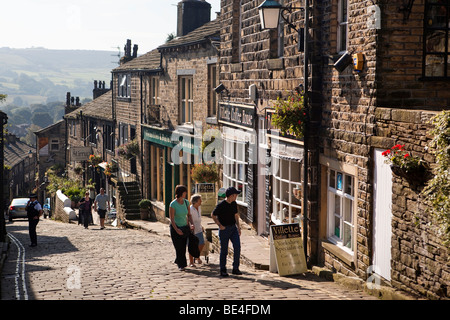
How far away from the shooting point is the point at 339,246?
10367mm

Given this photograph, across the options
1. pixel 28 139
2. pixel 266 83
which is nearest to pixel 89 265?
pixel 266 83

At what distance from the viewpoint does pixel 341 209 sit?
34.0ft

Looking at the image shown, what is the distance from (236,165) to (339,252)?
6.30 metres

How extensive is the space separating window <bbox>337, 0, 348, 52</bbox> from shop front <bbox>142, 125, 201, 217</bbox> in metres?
10.4

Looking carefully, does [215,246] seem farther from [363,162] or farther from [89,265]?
[363,162]

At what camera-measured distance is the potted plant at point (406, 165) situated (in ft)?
24.2

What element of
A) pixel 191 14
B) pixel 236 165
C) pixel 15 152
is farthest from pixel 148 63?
pixel 15 152

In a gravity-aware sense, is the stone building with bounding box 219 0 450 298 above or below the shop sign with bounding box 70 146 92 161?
above

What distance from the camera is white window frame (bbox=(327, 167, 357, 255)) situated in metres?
9.88

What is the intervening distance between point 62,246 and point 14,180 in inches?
2475

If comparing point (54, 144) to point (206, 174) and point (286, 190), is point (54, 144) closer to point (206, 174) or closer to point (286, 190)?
point (206, 174)

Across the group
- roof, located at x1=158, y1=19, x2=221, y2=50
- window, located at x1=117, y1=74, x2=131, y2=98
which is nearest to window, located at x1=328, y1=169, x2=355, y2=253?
roof, located at x1=158, y1=19, x2=221, y2=50

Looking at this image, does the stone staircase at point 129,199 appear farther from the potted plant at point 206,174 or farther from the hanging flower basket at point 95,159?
the potted plant at point 206,174

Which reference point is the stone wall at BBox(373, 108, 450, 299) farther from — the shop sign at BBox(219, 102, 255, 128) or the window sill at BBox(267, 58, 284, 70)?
the shop sign at BBox(219, 102, 255, 128)
